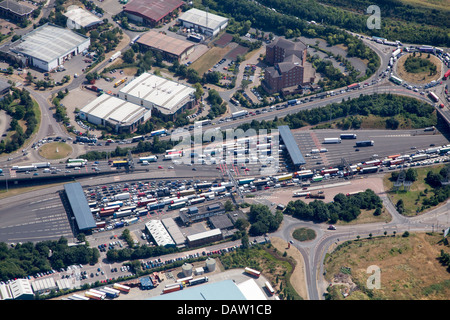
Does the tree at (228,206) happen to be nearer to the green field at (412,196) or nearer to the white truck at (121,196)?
the white truck at (121,196)

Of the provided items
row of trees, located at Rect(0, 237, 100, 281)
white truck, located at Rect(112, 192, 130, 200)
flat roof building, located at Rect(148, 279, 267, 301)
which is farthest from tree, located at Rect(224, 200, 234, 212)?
row of trees, located at Rect(0, 237, 100, 281)

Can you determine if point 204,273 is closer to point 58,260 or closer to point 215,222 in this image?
point 215,222

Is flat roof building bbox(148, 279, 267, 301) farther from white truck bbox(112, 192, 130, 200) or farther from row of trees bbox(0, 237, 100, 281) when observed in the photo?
white truck bbox(112, 192, 130, 200)

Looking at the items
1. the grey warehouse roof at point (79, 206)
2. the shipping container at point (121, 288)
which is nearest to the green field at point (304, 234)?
the shipping container at point (121, 288)

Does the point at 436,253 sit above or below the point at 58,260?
above

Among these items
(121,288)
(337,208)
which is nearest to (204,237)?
(121,288)

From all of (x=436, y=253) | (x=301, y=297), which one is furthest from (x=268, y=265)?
(x=436, y=253)
